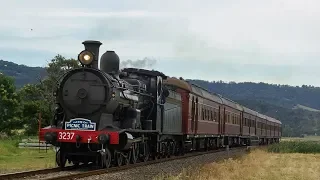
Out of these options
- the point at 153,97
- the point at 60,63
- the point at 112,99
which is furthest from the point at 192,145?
the point at 60,63

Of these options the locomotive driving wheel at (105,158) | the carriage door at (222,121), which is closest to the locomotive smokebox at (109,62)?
the locomotive driving wheel at (105,158)

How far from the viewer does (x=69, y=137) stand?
59.7ft

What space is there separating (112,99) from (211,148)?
2254 cm

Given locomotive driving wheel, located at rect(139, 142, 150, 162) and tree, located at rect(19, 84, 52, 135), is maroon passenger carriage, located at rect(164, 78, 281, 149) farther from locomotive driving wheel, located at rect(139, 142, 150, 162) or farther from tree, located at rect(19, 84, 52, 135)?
tree, located at rect(19, 84, 52, 135)

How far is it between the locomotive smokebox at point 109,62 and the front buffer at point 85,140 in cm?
295

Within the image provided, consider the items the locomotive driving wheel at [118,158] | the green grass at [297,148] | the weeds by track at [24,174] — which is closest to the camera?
the weeds by track at [24,174]

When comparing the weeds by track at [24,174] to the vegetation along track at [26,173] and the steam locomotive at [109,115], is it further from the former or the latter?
the steam locomotive at [109,115]

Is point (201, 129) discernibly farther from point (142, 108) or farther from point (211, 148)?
point (142, 108)

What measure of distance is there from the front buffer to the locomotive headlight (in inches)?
84.3

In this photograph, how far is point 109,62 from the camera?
20.7 m

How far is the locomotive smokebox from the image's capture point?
813 inches

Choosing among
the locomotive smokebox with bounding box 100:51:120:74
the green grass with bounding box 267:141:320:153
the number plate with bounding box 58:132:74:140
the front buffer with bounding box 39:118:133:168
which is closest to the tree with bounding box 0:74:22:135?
the green grass with bounding box 267:141:320:153

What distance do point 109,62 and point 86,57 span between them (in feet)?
5.78

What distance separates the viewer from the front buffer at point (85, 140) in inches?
709
